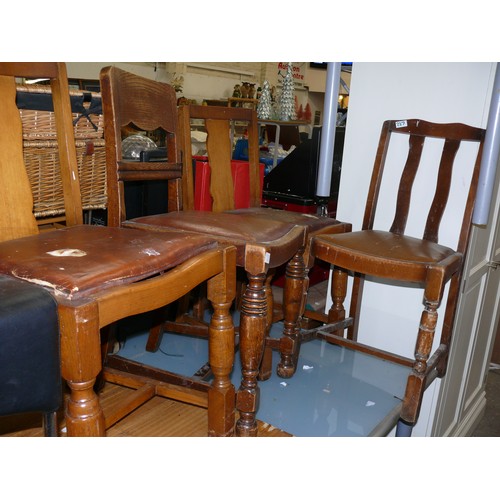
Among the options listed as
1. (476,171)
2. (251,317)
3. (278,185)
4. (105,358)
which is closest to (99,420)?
(251,317)

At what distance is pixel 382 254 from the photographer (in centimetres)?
131

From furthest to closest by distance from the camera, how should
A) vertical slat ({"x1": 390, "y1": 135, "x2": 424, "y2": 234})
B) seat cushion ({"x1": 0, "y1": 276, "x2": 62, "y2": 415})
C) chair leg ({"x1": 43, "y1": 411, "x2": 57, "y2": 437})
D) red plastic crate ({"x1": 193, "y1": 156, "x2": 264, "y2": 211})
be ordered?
red plastic crate ({"x1": 193, "y1": 156, "x2": 264, "y2": 211}), vertical slat ({"x1": 390, "y1": 135, "x2": 424, "y2": 234}), chair leg ({"x1": 43, "y1": 411, "x2": 57, "y2": 437}), seat cushion ({"x1": 0, "y1": 276, "x2": 62, "y2": 415})

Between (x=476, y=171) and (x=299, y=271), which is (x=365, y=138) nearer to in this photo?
(x=476, y=171)

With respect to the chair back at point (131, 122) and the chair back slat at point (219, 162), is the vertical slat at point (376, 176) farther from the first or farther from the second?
the chair back at point (131, 122)

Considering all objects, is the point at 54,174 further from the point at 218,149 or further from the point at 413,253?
the point at 413,253

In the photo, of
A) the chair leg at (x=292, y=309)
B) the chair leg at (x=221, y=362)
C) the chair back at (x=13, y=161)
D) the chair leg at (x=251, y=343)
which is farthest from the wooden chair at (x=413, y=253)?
the chair back at (x=13, y=161)

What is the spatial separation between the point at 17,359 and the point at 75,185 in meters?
0.64

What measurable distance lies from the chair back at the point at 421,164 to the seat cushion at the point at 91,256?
0.83m

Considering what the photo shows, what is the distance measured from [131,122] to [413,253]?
86 cm

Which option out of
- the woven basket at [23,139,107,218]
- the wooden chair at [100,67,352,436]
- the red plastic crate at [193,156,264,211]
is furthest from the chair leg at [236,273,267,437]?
the red plastic crate at [193,156,264,211]

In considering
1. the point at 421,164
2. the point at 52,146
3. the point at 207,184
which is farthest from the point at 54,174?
the point at 421,164

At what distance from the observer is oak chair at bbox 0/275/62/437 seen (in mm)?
643

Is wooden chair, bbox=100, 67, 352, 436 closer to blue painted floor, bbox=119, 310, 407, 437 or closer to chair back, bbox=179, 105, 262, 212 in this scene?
chair back, bbox=179, 105, 262, 212

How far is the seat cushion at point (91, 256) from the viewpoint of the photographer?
0.75 m
